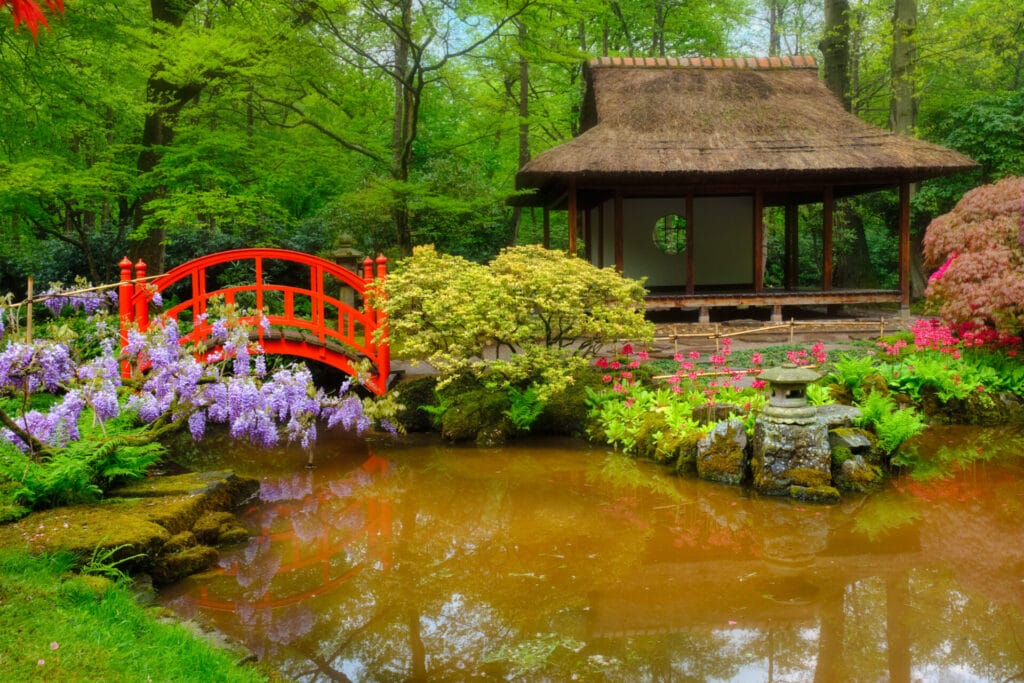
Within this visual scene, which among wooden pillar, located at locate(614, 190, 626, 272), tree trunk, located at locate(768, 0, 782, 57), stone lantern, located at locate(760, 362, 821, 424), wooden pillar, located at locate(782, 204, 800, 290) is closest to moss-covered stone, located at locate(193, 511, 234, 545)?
stone lantern, located at locate(760, 362, 821, 424)

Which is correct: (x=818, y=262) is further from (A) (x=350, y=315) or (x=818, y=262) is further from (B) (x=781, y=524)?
(B) (x=781, y=524)

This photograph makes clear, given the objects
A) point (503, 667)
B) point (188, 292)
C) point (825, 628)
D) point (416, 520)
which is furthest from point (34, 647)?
point (188, 292)

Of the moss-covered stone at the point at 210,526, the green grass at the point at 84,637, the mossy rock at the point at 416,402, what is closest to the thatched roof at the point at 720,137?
the mossy rock at the point at 416,402

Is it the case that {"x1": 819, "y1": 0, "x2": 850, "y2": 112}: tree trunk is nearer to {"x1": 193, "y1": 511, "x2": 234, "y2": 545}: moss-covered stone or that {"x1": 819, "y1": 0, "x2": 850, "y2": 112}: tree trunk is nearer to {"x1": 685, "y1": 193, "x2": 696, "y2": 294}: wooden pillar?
{"x1": 685, "y1": 193, "x2": 696, "y2": 294}: wooden pillar

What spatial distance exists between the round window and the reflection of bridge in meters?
11.2

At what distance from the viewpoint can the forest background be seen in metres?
12.7

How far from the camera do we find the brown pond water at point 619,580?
4.59m

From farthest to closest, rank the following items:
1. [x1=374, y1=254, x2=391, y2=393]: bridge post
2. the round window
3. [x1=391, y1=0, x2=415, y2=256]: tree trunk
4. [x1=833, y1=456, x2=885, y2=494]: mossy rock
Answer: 1. the round window
2. [x1=391, y1=0, x2=415, y2=256]: tree trunk
3. [x1=374, y1=254, x2=391, y2=393]: bridge post
4. [x1=833, y1=456, x2=885, y2=494]: mossy rock

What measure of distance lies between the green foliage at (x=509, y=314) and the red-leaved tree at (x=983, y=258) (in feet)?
12.8

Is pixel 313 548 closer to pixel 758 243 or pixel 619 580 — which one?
pixel 619 580

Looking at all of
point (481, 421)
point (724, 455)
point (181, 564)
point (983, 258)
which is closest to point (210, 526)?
point (181, 564)

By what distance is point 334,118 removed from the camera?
1928 cm

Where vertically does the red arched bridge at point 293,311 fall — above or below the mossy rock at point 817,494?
above

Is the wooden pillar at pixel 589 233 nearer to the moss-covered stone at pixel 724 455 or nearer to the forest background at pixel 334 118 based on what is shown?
the forest background at pixel 334 118
